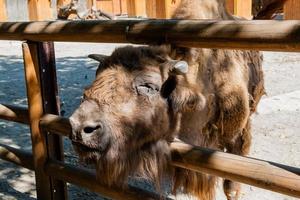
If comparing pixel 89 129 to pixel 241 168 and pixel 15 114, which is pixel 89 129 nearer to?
pixel 241 168

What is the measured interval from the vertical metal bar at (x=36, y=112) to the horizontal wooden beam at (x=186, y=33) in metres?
0.28

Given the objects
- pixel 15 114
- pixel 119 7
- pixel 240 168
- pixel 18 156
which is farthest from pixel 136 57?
pixel 119 7

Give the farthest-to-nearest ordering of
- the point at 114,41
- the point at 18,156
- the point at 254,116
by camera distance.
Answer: the point at 254,116 → the point at 18,156 → the point at 114,41

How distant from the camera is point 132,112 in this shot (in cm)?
261

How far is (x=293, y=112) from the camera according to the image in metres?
7.50

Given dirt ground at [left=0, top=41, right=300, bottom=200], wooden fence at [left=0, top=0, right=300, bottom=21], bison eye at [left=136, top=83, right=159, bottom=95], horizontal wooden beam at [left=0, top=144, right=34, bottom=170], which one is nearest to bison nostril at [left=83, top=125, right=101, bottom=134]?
bison eye at [left=136, top=83, right=159, bottom=95]

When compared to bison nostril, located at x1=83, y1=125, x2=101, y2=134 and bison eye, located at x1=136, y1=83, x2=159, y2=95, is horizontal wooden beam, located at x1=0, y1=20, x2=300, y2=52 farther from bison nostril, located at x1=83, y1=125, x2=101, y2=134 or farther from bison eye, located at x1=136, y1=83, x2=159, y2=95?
bison nostril, located at x1=83, y1=125, x2=101, y2=134

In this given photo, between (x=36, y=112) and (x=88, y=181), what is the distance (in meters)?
0.80

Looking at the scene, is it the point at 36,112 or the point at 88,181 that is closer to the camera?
the point at 88,181

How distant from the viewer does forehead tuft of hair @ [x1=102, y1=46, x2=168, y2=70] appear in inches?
108

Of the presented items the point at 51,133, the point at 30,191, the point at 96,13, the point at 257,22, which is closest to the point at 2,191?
the point at 30,191

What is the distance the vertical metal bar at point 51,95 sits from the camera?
3.93 m

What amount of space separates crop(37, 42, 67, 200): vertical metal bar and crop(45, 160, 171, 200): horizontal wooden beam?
5.2 inches

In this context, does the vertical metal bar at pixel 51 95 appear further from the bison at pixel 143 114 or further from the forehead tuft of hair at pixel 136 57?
the forehead tuft of hair at pixel 136 57
